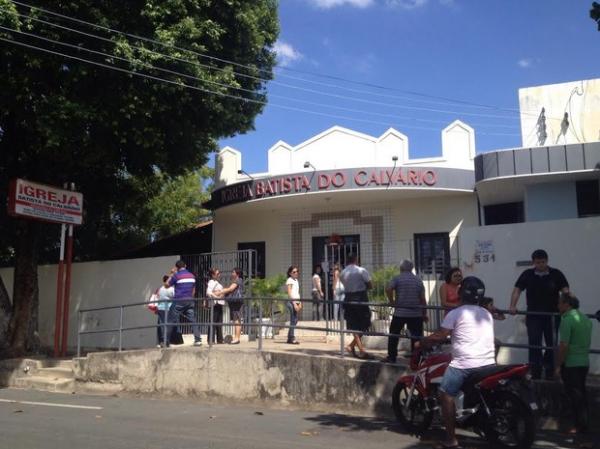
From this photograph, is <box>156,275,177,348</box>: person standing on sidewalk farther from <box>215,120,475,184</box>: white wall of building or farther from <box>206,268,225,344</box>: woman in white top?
<box>215,120,475,184</box>: white wall of building

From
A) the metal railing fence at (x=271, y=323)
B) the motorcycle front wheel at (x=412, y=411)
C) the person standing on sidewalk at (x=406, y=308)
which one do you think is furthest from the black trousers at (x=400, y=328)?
the motorcycle front wheel at (x=412, y=411)

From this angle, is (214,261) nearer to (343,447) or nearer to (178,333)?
(178,333)

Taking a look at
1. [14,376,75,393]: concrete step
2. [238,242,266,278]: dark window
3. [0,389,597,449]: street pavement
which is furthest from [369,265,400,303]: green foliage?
[14,376,75,393]: concrete step

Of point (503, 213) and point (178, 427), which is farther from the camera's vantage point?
point (503, 213)

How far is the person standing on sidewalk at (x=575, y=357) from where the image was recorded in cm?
657

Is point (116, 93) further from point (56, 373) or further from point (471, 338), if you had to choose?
point (471, 338)

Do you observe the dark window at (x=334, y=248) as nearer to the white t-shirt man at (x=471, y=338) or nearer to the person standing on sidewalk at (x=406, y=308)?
the person standing on sidewalk at (x=406, y=308)

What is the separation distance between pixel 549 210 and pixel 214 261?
7414 mm

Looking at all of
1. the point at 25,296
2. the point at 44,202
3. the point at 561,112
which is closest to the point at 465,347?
the point at 44,202

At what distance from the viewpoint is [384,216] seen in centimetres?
1694

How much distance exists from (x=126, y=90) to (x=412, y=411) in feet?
26.0

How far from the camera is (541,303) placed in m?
7.62

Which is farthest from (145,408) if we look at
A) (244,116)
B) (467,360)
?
(244,116)

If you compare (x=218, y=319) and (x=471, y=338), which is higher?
(x=218, y=319)
